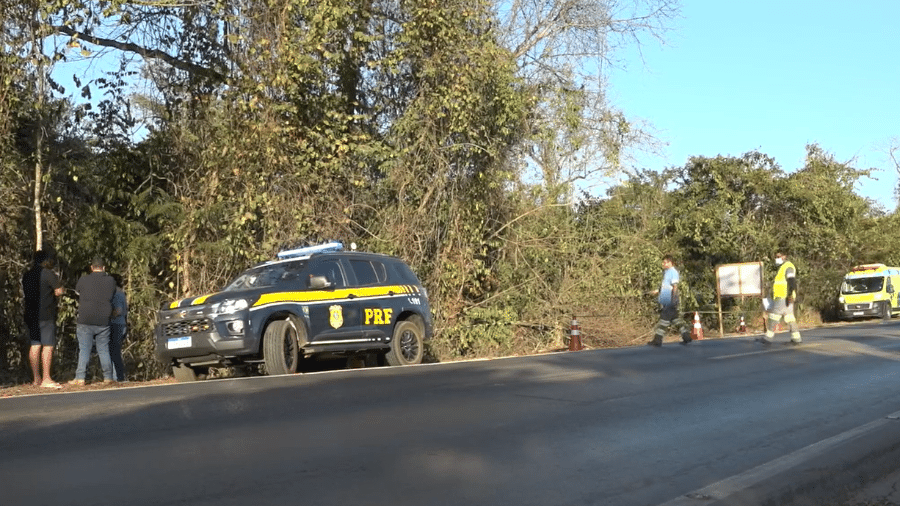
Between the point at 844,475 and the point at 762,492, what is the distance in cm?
119

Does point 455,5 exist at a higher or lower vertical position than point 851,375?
higher

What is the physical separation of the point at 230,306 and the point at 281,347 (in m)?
0.88

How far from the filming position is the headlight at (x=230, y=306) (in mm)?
14742

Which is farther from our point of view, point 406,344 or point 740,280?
point 740,280

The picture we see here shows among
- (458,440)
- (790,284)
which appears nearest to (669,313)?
(790,284)

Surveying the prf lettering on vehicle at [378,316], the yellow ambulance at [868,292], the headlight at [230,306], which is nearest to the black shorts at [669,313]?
the prf lettering on vehicle at [378,316]

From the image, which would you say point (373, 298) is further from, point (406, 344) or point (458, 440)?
point (458, 440)

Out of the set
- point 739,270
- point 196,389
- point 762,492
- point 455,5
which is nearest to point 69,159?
point 455,5

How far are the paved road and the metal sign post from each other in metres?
19.1

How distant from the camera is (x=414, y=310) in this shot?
A: 17875mm

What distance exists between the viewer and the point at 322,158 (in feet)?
72.7

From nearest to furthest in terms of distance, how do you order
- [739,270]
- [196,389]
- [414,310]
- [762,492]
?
[762,492], [196,389], [414,310], [739,270]

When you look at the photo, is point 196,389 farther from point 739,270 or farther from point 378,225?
point 739,270

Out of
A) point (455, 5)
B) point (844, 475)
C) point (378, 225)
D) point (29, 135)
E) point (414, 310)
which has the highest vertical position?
point (455, 5)
